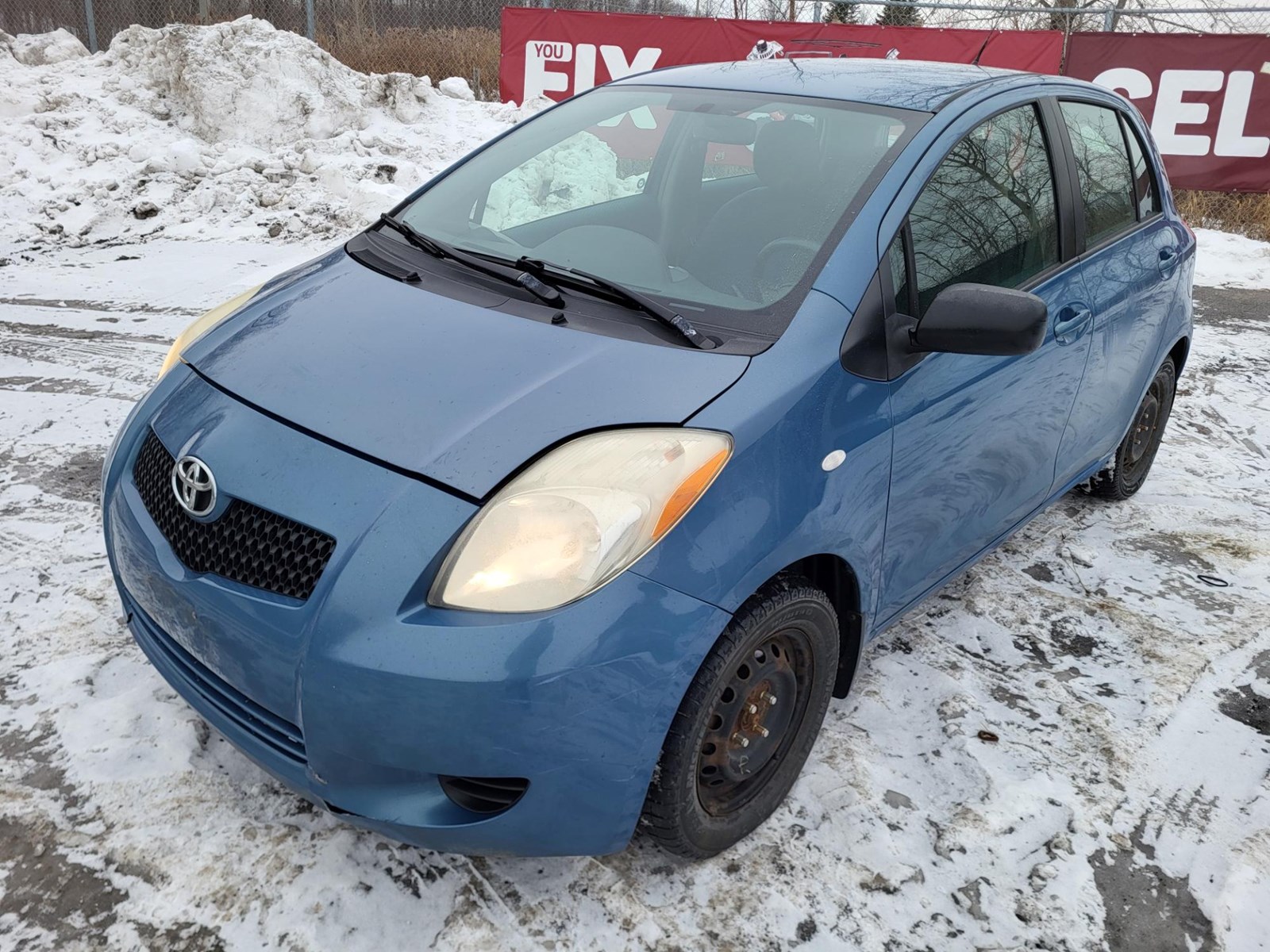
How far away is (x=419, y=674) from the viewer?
1752mm

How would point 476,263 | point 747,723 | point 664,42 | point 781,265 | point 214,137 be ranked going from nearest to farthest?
point 747,723
point 781,265
point 476,263
point 214,137
point 664,42

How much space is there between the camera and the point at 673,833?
2094 mm

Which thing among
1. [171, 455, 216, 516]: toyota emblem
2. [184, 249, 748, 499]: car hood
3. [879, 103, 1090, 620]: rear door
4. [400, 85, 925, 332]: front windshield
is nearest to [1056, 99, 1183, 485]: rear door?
[879, 103, 1090, 620]: rear door

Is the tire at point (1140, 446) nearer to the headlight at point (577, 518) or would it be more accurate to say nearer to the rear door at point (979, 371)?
the rear door at point (979, 371)

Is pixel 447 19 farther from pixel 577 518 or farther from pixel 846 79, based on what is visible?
pixel 577 518

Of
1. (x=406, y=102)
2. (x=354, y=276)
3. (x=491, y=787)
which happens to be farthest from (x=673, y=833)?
(x=406, y=102)

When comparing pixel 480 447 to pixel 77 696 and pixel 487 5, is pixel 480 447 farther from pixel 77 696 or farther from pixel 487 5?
pixel 487 5

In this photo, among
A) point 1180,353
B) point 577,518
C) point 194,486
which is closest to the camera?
point 577,518

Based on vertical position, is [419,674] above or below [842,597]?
above

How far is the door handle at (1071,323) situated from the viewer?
3002mm

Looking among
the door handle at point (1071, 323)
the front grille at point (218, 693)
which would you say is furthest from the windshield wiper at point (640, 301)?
the door handle at point (1071, 323)

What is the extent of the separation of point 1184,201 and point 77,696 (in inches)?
452

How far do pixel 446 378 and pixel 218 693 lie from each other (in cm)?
81

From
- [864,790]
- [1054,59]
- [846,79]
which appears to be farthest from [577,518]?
[1054,59]
